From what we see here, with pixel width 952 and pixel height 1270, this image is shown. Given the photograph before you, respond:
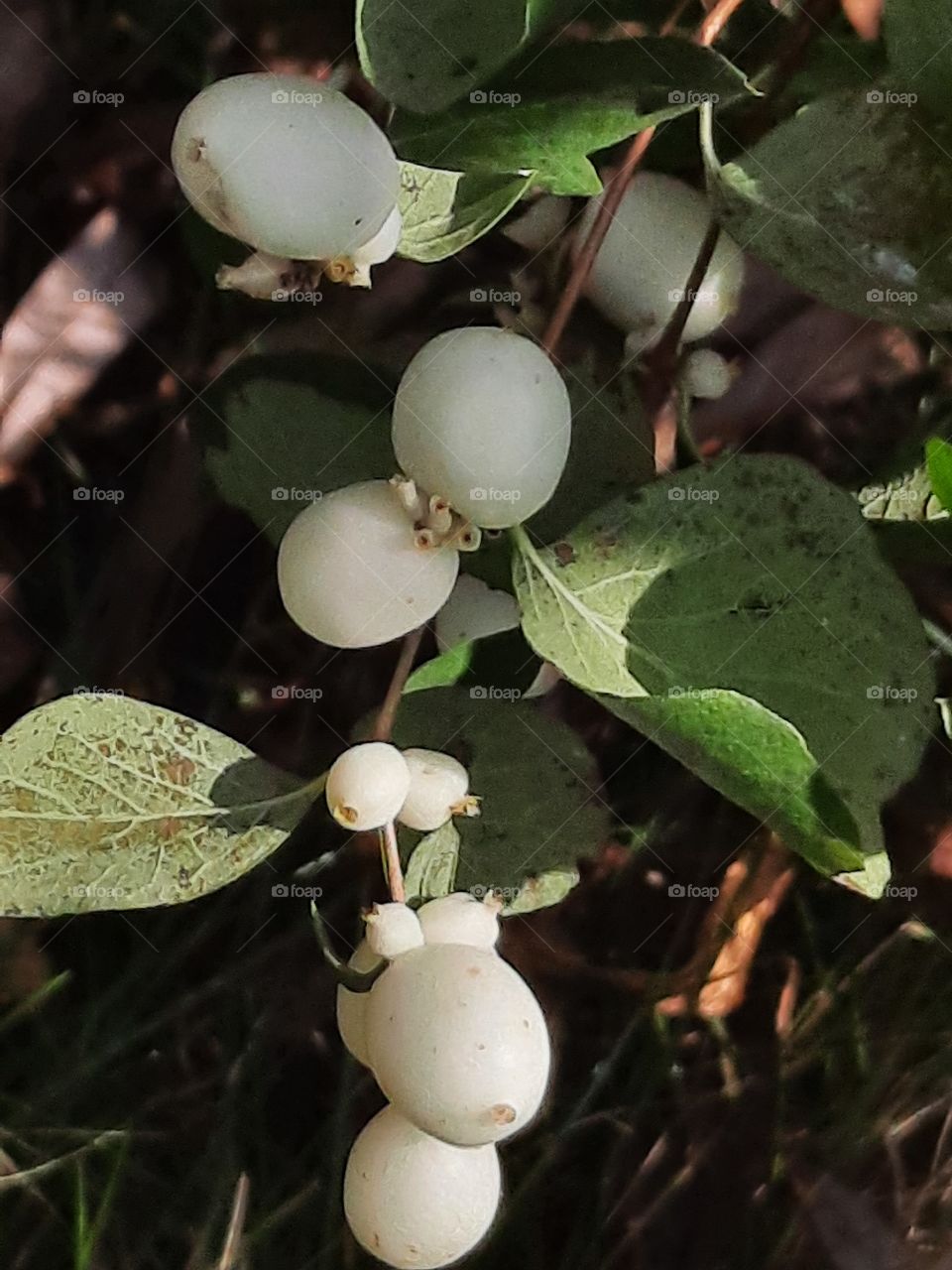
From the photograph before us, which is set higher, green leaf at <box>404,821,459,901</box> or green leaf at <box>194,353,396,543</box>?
green leaf at <box>194,353,396,543</box>

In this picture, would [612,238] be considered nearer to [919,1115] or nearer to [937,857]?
[937,857]

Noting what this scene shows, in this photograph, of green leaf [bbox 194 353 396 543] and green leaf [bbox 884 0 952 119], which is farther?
green leaf [bbox 194 353 396 543]

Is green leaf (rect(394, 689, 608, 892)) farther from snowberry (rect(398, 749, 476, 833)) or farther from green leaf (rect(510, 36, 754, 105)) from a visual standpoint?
green leaf (rect(510, 36, 754, 105))

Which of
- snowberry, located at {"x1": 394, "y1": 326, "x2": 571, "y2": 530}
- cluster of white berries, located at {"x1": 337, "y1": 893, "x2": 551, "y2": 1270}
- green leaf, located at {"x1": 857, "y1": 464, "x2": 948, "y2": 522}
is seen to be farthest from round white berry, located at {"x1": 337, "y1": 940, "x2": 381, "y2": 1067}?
green leaf, located at {"x1": 857, "y1": 464, "x2": 948, "y2": 522}

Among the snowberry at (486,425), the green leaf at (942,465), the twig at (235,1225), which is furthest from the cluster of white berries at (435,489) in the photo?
the twig at (235,1225)

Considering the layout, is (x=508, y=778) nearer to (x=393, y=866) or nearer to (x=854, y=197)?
(x=393, y=866)
